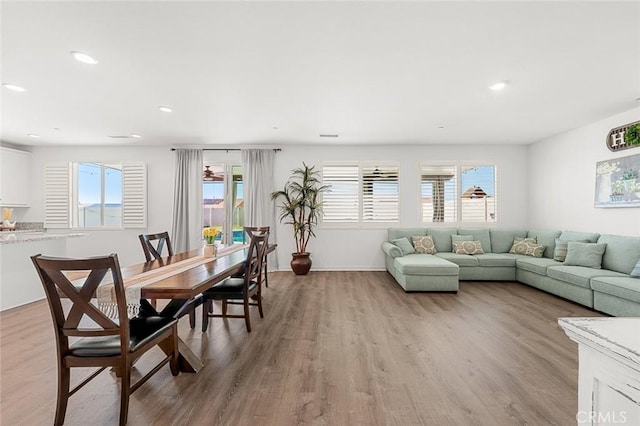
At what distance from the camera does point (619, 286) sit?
3.32 metres

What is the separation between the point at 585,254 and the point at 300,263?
4.49m

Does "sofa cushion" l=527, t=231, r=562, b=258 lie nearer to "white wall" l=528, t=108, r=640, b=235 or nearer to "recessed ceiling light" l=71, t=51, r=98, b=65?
"white wall" l=528, t=108, r=640, b=235

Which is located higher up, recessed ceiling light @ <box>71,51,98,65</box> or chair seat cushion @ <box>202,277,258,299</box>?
recessed ceiling light @ <box>71,51,98,65</box>

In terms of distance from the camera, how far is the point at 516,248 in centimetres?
557

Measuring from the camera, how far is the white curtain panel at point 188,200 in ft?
19.9

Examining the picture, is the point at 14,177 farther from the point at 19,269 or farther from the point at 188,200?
the point at 188,200

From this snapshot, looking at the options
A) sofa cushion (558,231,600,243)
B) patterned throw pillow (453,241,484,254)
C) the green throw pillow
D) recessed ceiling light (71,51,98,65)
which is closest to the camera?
recessed ceiling light (71,51,98,65)

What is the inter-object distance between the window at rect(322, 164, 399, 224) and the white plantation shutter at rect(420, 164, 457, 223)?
23.6 inches

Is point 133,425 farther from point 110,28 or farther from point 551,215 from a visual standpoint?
point 551,215

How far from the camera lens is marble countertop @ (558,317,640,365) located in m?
0.62

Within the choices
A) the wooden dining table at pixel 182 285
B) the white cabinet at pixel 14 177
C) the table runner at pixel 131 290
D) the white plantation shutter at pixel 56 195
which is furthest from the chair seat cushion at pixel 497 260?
the white cabinet at pixel 14 177

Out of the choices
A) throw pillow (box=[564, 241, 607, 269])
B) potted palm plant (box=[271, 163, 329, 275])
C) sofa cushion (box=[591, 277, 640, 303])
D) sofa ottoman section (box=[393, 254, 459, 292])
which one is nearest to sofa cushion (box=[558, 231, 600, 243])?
throw pillow (box=[564, 241, 607, 269])

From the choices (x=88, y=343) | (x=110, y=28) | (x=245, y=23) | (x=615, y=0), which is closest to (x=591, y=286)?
(x=615, y=0)

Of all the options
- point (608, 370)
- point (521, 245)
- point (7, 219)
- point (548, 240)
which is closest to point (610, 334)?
point (608, 370)
